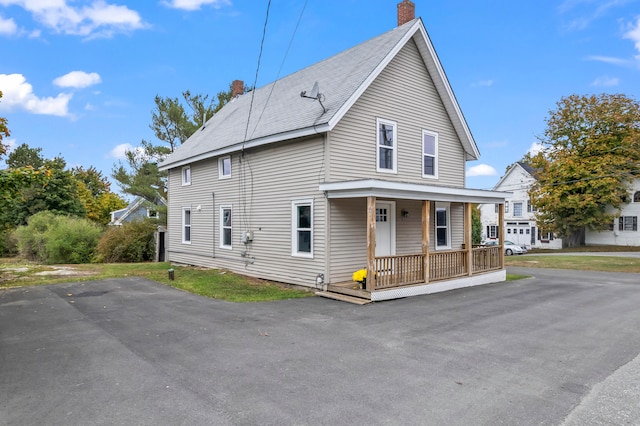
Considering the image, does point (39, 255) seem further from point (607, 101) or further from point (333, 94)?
point (607, 101)

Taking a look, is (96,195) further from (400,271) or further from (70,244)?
(400,271)

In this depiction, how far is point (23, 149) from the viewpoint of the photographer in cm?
5353

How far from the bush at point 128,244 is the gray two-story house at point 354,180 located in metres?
6.40

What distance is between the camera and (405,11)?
1433 cm

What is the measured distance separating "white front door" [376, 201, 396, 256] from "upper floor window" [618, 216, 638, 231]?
1390 inches

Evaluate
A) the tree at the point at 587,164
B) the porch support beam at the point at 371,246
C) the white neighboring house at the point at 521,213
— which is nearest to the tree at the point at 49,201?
the porch support beam at the point at 371,246

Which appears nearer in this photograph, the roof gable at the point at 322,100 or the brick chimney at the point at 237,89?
the roof gable at the point at 322,100

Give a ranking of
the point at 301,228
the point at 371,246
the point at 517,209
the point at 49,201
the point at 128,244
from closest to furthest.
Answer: the point at 371,246 → the point at 301,228 → the point at 128,244 → the point at 49,201 → the point at 517,209

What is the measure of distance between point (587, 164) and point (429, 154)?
93.0ft

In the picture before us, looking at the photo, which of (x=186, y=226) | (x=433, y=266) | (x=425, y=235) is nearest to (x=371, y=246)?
(x=425, y=235)

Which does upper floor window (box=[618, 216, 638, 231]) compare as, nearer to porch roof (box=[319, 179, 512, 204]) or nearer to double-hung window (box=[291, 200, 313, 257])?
porch roof (box=[319, 179, 512, 204])

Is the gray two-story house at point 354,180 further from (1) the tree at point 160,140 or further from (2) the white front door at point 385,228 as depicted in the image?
(1) the tree at point 160,140

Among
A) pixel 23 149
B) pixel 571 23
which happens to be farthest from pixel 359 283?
pixel 23 149

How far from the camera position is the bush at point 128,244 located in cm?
2103
